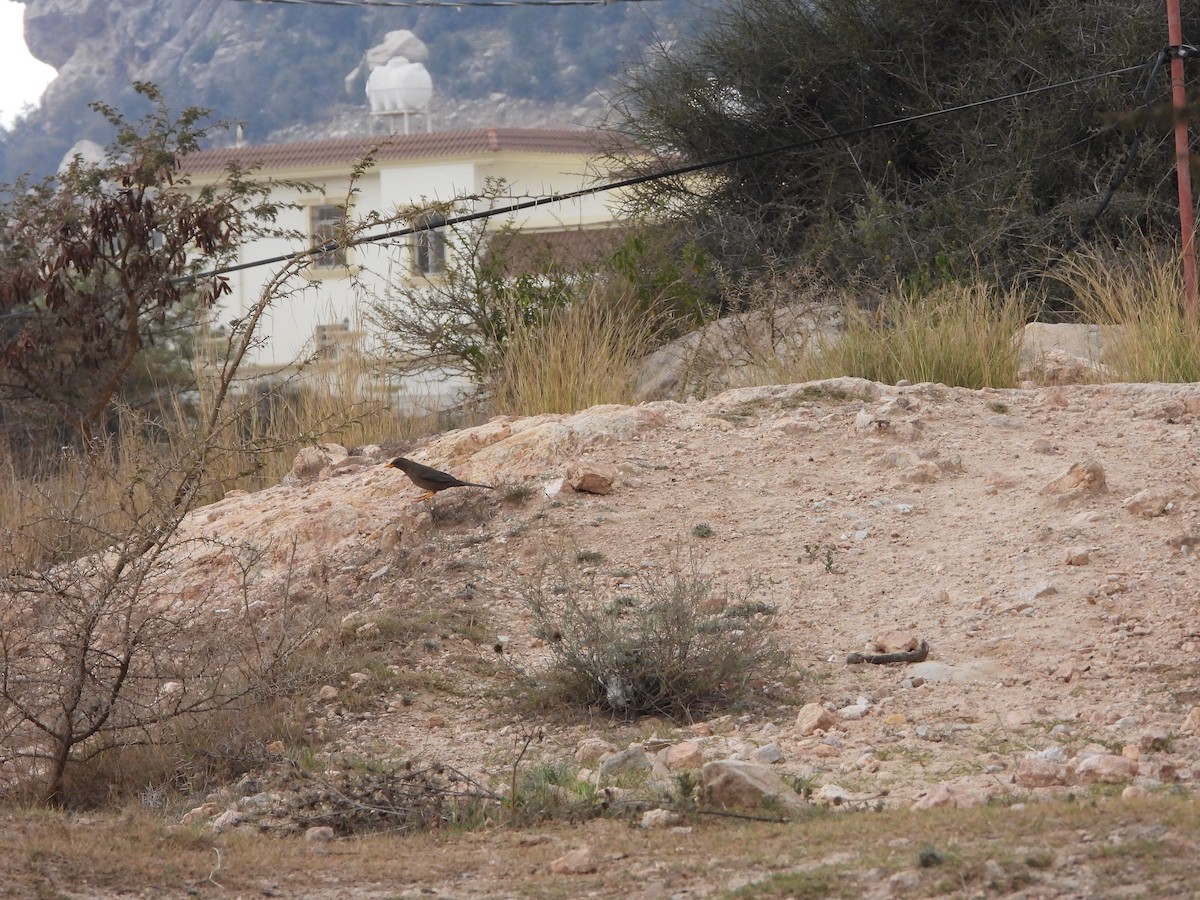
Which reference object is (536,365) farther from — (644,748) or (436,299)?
(644,748)

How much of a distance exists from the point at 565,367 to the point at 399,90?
129 feet

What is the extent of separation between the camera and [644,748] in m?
4.29

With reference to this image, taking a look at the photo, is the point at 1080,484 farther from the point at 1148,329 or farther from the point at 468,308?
the point at 468,308

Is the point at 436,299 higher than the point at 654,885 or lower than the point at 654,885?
higher

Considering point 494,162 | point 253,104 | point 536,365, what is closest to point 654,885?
point 536,365

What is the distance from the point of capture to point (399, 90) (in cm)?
4600

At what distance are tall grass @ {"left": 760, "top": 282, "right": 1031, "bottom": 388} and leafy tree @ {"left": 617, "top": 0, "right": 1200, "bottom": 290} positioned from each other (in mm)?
2137

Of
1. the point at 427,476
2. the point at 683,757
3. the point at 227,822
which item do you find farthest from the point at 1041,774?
the point at 427,476

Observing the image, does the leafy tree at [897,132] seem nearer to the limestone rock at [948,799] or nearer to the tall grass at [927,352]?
the tall grass at [927,352]

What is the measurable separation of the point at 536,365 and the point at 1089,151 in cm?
624

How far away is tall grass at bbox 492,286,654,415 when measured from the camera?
8430 mm

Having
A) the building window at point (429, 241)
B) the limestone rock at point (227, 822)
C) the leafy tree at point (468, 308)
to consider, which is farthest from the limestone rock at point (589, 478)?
the leafy tree at point (468, 308)

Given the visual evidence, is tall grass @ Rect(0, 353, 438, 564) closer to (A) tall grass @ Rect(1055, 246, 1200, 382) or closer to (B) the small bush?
(B) the small bush

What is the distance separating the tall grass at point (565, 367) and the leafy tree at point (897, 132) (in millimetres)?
2621
